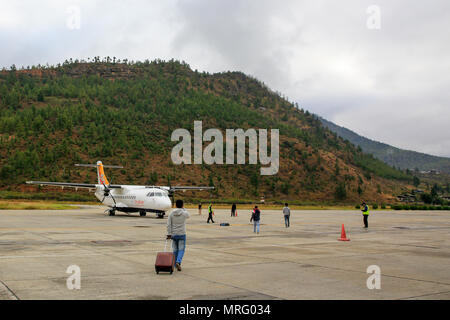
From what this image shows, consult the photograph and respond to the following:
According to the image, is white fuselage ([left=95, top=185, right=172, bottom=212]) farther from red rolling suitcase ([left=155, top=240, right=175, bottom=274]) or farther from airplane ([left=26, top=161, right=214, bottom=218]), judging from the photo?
red rolling suitcase ([left=155, top=240, right=175, bottom=274])

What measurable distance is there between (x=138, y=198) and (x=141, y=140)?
213ft

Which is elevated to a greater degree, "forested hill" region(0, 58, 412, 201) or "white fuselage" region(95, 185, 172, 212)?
"forested hill" region(0, 58, 412, 201)

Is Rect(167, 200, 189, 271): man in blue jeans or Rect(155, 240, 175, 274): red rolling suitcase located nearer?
Rect(155, 240, 175, 274): red rolling suitcase

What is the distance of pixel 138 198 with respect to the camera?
3519 cm

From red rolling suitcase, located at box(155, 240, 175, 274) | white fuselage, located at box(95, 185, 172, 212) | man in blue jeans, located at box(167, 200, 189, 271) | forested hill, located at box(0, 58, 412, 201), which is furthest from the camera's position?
forested hill, located at box(0, 58, 412, 201)

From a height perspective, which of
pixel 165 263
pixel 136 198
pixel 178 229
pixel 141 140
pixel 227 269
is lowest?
pixel 227 269

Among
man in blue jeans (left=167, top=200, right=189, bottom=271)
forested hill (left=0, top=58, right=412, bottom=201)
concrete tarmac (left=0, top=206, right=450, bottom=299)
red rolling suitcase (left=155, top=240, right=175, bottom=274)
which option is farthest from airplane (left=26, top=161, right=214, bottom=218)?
forested hill (left=0, top=58, right=412, bottom=201)

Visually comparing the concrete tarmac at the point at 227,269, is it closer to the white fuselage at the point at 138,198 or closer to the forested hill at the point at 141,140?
the white fuselage at the point at 138,198

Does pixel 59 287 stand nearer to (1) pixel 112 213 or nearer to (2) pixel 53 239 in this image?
(2) pixel 53 239

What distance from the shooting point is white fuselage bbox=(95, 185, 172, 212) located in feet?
109

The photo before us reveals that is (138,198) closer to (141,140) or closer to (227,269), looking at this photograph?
(227,269)

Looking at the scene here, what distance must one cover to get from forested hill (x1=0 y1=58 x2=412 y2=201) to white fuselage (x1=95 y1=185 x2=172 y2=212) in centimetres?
4326

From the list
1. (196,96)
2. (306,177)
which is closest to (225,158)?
(306,177)

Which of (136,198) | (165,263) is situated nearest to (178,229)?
(165,263)
